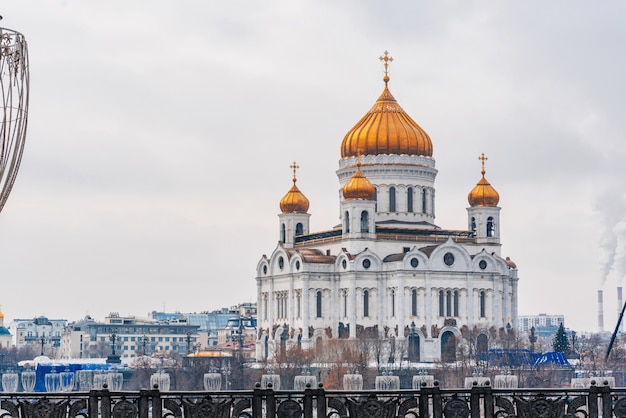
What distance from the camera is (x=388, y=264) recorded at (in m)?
70.9

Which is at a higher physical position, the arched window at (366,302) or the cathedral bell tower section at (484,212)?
the cathedral bell tower section at (484,212)

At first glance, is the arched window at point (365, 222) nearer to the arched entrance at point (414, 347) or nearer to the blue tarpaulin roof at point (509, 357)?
the arched entrance at point (414, 347)

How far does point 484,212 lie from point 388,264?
17.6 ft

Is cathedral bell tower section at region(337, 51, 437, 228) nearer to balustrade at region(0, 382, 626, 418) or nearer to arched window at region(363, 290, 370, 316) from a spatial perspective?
arched window at region(363, 290, 370, 316)

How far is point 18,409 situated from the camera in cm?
1405

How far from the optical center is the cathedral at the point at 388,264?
2773 inches

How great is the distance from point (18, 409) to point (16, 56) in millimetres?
2931

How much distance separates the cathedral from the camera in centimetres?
7044

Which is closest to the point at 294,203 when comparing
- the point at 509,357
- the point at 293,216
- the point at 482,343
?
the point at 293,216

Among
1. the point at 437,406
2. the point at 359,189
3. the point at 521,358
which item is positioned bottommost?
the point at 437,406

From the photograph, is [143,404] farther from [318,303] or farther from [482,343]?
[318,303]

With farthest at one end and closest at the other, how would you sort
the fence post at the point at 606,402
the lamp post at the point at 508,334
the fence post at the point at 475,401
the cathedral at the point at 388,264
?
the cathedral at the point at 388,264 < the lamp post at the point at 508,334 < the fence post at the point at 606,402 < the fence post at the point at 475,401

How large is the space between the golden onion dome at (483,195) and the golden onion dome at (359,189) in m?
5.06

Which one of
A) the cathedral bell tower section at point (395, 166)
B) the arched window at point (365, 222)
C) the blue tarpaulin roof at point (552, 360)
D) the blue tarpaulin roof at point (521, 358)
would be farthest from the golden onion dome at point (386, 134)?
the blue tarpaulin roof at point (552, 360)
